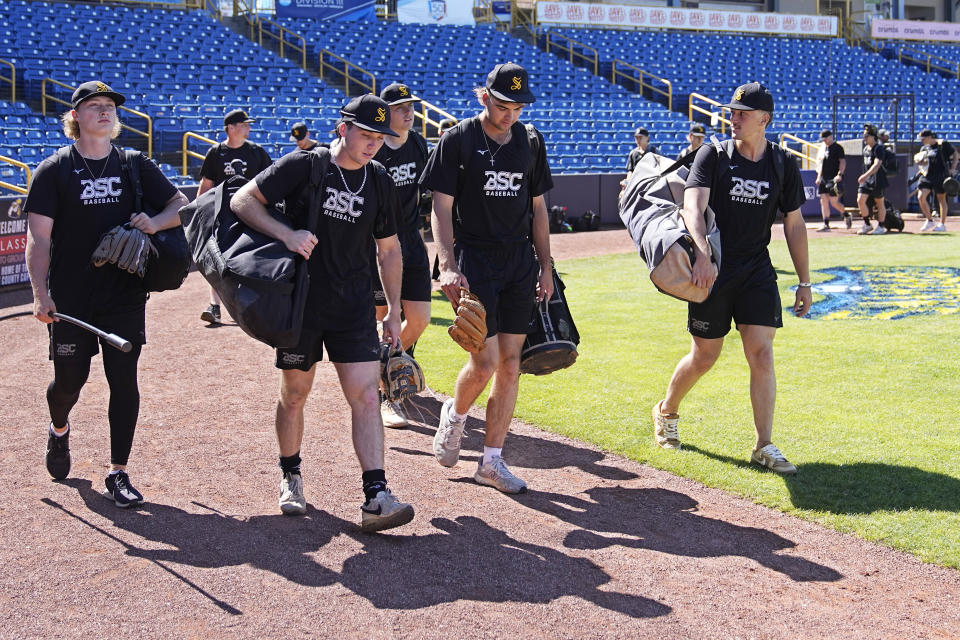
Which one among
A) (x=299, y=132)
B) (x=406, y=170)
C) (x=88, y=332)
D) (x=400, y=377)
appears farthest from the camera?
(x=299, y=132)

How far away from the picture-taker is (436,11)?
136 ft

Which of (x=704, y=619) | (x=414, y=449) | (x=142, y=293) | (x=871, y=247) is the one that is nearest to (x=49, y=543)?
(x=142, y=293)

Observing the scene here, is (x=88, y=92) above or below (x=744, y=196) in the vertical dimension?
above

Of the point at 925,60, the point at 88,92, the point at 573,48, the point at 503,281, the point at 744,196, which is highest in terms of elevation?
the point at 925,60

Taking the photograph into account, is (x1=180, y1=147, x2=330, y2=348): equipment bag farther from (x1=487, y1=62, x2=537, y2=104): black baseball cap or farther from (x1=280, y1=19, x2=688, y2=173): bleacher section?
(x1=280, y1=19, x2=688, y2=173): bleacher section

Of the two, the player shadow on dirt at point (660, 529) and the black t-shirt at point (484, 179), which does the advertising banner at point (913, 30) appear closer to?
the black t-shirt at point (484, 179)

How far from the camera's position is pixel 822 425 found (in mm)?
6516

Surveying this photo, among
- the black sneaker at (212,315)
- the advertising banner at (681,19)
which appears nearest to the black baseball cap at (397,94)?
the black sneaker at (212,315)

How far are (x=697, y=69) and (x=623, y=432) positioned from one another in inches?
1281

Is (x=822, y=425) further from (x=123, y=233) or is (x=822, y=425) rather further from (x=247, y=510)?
(x=123, y=233)

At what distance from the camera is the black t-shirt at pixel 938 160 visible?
19391 mm

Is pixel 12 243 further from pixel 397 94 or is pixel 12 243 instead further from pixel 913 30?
pixel 913 30

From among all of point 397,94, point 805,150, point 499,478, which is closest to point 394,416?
point 499,478

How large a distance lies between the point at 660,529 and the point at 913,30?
154 feet
